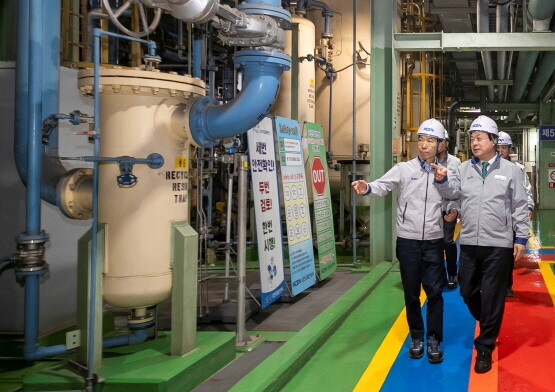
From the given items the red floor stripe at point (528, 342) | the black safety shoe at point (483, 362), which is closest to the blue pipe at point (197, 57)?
the black safety shoe at point (483, 362)

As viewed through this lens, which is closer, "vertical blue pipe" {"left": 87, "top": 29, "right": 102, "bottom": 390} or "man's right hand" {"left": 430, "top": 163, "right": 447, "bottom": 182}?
"vertical blue pipe" {"left": 87, "top": 29, "right": 102, "bottom": 390}

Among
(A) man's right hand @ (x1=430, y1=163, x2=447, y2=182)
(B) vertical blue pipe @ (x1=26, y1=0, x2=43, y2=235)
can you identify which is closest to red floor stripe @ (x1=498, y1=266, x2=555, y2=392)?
(A) man's right hand @ (x1=430, y1=163, x2=447, y2=182)

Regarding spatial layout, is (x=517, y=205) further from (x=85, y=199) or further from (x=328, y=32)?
(x=328, y=32)

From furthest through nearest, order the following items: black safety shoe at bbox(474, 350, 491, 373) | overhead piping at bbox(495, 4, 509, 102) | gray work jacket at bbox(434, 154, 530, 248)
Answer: overhead piping at bbox(495, 4, 509, 102), gray work jacket at bbox(434, 154, 530, 248), black safety shoe at bbox(474, 350, 491, 373)

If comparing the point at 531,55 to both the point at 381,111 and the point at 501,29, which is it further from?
the point at 381,111

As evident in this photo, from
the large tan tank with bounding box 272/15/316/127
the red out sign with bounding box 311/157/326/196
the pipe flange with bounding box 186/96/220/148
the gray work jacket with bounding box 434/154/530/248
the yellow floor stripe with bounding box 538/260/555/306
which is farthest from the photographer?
the large tan tank with bounding box 272/15/316/127

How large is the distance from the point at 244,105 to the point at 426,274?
2.00 meters

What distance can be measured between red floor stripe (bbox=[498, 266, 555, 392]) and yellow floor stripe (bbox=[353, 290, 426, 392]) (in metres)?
0.81

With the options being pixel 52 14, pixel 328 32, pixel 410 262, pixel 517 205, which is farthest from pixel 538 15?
pixel 52 14

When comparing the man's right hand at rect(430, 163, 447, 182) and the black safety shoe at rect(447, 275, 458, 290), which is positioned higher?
the man's right hand at rect(430, 163, 447, 182)

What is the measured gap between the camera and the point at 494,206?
4.43 m

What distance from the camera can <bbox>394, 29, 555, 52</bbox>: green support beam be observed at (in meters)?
7.78

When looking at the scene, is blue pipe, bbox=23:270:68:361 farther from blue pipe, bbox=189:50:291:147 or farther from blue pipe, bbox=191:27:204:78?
blue pipe, bbox=191:27:204:78

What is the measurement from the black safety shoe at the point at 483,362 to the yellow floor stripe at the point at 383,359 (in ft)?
2.07
